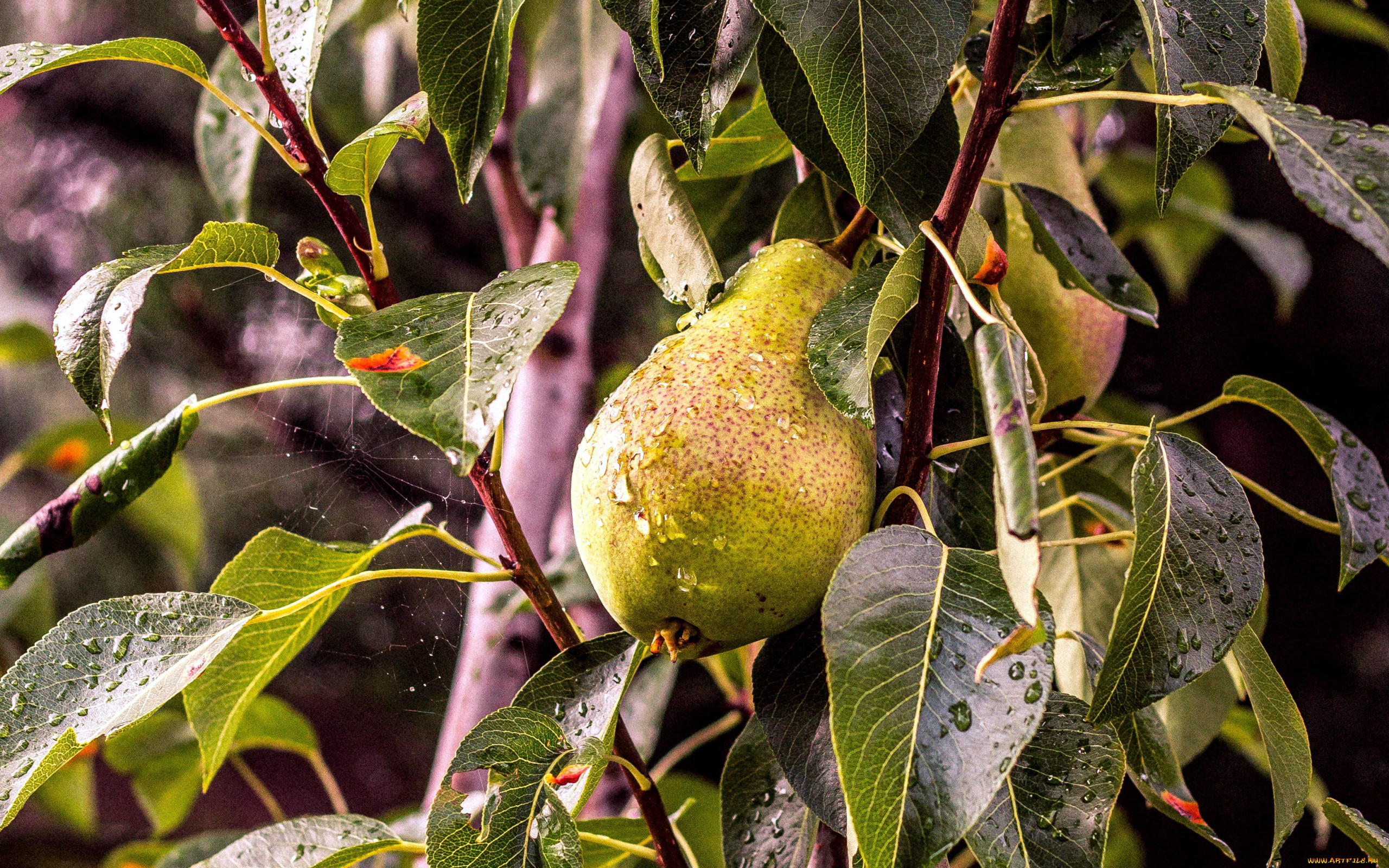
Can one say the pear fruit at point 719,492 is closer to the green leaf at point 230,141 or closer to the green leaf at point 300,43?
the green leaf at point 300,43

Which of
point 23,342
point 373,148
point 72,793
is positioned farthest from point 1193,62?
point 72,793

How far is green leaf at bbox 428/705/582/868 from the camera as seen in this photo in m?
0.32

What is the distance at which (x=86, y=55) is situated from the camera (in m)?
0.36

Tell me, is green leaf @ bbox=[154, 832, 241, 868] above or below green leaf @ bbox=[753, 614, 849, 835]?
below

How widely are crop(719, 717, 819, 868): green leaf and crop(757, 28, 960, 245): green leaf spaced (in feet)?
0.68

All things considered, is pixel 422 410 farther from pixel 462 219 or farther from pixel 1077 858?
pixel 462 219

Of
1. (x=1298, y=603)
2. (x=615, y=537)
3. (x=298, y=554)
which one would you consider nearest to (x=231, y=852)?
(x=298, y=554)

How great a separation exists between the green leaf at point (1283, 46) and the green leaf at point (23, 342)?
2.92ft

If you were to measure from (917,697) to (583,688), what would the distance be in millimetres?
160

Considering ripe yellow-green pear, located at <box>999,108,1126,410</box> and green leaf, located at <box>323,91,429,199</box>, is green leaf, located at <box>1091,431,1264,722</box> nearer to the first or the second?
ripe yellow-green pear, located at <box>999,108,1126,410</box>

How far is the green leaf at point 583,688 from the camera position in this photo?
0.36 metres

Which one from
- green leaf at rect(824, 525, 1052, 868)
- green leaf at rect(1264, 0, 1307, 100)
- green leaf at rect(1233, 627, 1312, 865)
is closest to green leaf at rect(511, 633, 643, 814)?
green leaf at rect(824, 525, 1052, 868)

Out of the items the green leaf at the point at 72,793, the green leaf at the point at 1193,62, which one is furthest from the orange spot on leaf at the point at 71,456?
the green leaf at the point at 1193,62

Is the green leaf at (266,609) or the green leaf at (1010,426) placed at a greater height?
the green leaf at (1010,426)
